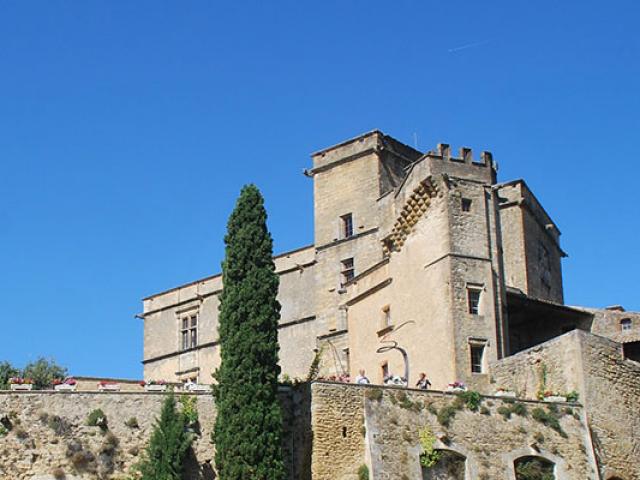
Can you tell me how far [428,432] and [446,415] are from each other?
805 millimetres

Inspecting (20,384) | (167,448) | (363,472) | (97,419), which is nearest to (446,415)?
(363,472)

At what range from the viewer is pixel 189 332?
57.7 metres

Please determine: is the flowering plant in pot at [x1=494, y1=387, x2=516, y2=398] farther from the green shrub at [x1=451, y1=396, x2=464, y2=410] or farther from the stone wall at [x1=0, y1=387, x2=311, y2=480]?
the stone wall at [x1=0, y1=387, x2=311, y2=480]

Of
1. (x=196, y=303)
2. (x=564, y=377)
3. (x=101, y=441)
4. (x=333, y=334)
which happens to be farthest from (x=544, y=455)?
(x=196, y=303)

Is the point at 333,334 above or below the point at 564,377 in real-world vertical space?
above

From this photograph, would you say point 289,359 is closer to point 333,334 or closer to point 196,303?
point 333,334

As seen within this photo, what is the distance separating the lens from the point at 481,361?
38.8 m

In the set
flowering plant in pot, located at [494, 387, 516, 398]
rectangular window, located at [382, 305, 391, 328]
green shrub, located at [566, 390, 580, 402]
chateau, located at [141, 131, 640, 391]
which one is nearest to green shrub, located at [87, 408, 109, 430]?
chateau, located at [141, 131, 640, 391]

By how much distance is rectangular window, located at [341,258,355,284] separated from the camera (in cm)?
5062

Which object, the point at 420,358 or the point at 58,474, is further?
the point at 420,358

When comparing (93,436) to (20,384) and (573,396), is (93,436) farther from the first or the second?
(573,396)

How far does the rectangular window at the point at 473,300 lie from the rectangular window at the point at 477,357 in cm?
115

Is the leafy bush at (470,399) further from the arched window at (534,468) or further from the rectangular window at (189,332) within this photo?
the rectangular window at (189,332)

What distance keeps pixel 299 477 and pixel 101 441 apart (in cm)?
559
